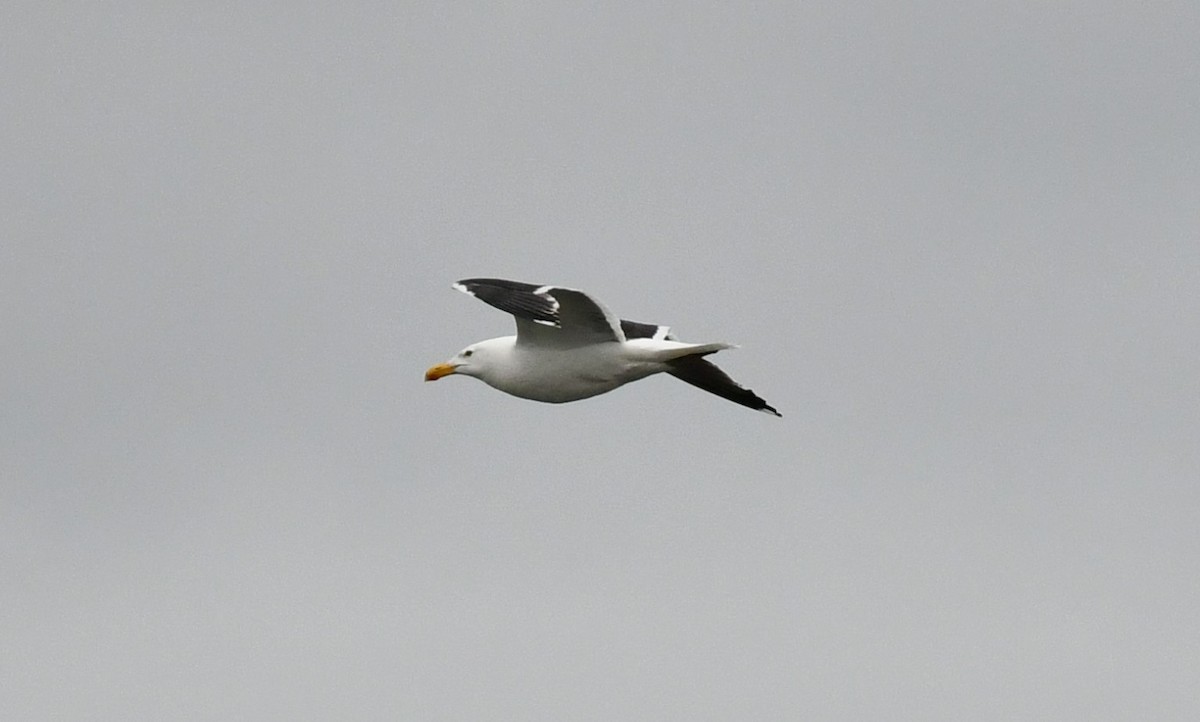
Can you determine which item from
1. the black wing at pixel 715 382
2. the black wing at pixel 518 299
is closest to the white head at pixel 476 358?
the black wing at pixel 518 299

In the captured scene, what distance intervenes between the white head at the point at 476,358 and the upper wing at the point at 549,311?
0.45m

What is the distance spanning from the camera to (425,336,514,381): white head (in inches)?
1149

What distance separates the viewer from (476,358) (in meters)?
29.5

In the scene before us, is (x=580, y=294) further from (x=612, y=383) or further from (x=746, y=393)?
(x=746, y=393)

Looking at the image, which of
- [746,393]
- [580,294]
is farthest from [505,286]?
[746,393]

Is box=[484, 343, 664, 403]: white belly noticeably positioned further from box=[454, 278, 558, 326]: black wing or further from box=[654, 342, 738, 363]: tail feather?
box=[454, 278, 558, 326]: black wing

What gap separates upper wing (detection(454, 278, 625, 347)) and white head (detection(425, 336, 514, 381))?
45 centimetres

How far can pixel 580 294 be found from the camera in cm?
2673

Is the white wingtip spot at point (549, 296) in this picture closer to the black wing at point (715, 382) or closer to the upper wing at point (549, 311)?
the upper wing at point (549, 311)

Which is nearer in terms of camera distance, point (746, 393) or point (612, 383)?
point (612, 383)

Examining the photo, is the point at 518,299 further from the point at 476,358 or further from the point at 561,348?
the point at 476,358

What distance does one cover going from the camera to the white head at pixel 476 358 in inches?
1149

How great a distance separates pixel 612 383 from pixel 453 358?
2536mm

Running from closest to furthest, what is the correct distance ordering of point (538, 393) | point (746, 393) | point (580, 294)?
point (580, 294)
point (538, 393)
point (746, 393)
